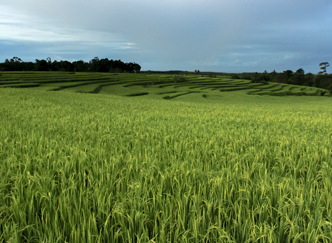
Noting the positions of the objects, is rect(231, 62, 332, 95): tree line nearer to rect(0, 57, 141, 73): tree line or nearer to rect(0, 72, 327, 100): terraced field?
rect(0, 72, 327, 100): terraced field

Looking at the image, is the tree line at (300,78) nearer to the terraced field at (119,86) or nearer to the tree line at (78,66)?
the terraced field at (119,86)

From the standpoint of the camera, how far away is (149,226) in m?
1.85

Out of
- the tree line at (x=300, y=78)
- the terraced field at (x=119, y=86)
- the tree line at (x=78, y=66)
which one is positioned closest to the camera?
the terraced field at (x=119, y=86)

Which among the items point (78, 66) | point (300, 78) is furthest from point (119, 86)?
point (300, 78)

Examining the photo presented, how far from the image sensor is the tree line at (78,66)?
98325 millimetres

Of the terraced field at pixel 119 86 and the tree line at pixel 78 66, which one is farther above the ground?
the tree line at pixel 78 66

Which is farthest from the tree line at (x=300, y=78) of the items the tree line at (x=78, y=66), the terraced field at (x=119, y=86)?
the tree line at (x=78, y=66)

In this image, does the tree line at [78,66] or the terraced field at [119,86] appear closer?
the terraced field at [119,86]

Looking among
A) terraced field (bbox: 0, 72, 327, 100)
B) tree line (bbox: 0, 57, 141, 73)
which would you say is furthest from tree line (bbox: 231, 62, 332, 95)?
tree line (bbox: 0, 57, 141, 73)

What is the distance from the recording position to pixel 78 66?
388 feet

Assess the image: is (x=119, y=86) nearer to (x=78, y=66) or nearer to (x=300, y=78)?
(x=78, y=66)

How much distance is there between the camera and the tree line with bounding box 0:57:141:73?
3871 inches

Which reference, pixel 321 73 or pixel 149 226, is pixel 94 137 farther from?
pixel 321 73

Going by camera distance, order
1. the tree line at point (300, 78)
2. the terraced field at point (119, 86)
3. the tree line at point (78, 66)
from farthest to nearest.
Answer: the tree line at point (78, 66)
the tree line at point (300, 78)
the terraced field at point (119, 86)
